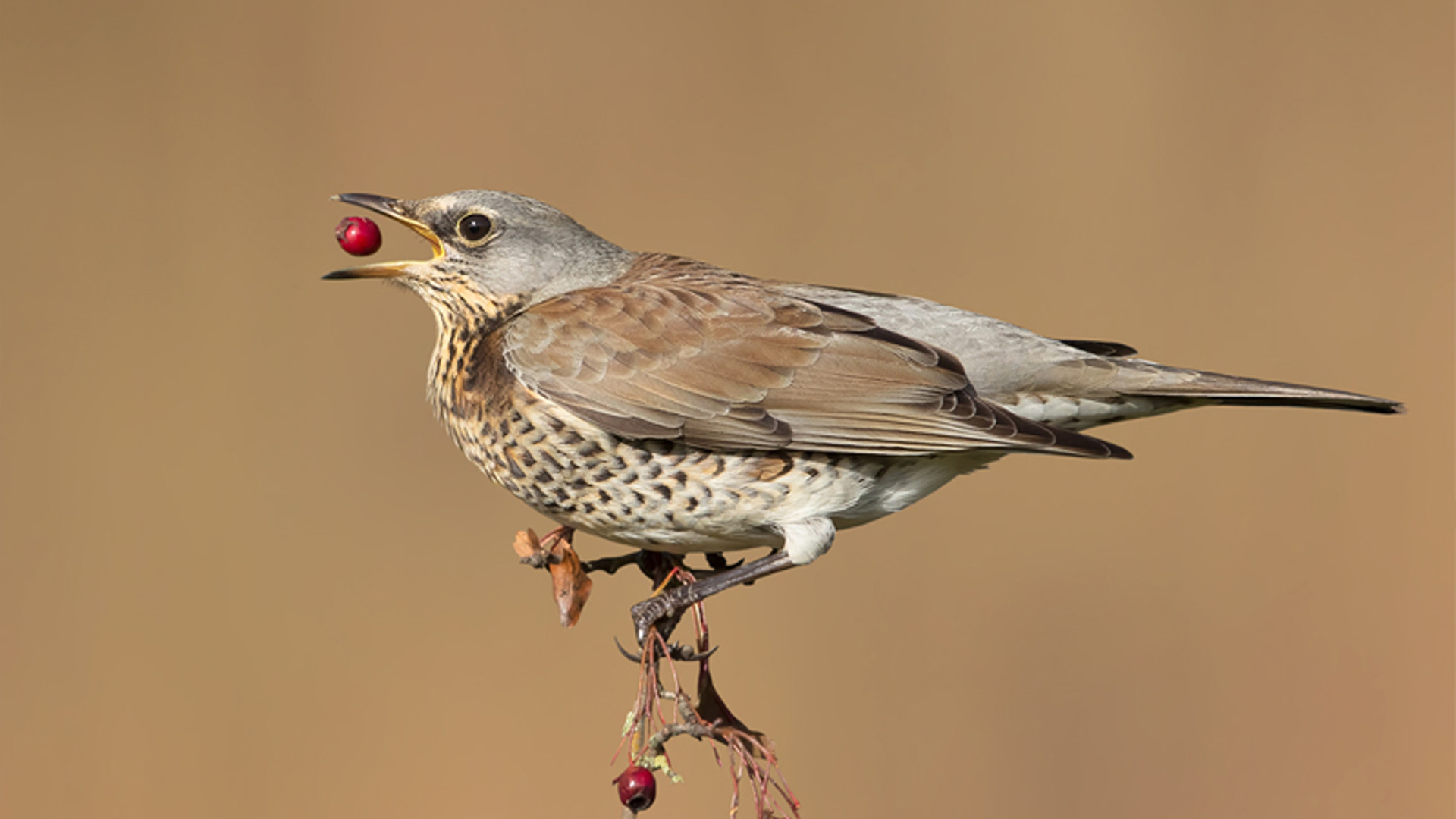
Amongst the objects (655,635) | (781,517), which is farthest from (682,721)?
(781,517)

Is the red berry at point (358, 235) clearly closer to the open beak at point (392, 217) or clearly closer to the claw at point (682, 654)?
the open beak at point (392, 217)

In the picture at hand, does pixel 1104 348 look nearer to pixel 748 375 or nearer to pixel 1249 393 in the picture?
pixel 1249 393

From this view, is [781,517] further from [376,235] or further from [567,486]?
[376,235]

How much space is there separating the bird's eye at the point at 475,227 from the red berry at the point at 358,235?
273 mm

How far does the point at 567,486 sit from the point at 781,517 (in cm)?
44

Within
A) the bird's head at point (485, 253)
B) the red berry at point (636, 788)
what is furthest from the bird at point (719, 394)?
the red berry at point (636, 788)

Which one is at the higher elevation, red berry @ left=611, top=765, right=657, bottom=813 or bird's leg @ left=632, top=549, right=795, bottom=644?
bird's leg @ left=632, top=549, right=795, bottom=644

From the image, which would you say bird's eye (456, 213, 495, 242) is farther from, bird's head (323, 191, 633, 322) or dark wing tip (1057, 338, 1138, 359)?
dark wing tip (1057, 338, 1138, 359)

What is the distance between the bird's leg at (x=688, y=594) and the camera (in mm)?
2662

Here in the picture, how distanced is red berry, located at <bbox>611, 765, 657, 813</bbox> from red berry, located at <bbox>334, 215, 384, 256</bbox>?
4.61 ft

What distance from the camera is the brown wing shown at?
2.73 meters

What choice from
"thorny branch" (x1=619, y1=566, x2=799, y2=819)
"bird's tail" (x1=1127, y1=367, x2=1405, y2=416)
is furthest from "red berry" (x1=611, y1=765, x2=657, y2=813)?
"bird's tail" (x1=1127, y1=367, x2=1405, y2=416)

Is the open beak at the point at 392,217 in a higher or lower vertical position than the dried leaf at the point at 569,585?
higher

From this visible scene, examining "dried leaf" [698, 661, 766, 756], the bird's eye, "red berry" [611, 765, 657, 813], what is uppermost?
the bird's eye
